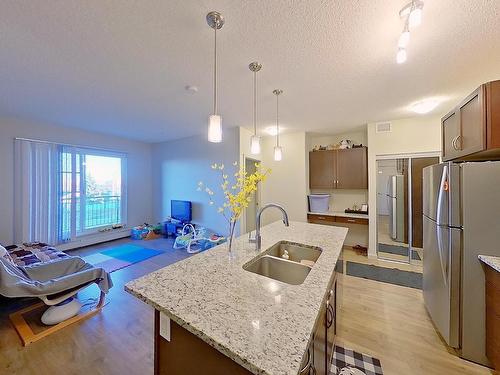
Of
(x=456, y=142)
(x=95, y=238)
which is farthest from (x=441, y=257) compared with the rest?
(x=95, y=238)

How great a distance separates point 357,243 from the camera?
4.29 metres

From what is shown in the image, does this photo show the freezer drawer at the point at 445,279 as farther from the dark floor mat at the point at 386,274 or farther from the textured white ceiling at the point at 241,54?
the textured white ceiling at the point at 241,54

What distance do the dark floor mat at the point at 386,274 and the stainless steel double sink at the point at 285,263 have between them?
184 cm

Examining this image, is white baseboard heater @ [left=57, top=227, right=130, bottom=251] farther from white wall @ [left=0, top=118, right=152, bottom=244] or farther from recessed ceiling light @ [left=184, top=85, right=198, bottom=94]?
recessed ceiling light @ [left=184, top=85, right=198, bottom=94]

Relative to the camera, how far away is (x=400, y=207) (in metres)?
3.55

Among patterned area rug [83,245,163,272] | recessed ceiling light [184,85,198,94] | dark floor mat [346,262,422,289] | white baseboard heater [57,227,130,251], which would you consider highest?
recessed ceiling light [184,85,198,94]

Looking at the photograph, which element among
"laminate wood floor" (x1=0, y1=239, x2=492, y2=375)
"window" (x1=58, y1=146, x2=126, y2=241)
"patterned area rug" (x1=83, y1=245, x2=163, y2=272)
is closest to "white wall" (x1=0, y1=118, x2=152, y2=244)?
"window" (x1=58, y1=146, x2=126, y2=241)

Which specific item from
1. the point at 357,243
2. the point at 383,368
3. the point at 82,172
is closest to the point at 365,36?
the point at 383,368

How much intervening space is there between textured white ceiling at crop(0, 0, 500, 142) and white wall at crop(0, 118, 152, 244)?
82 centimetres

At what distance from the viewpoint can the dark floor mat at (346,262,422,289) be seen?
9.45ft

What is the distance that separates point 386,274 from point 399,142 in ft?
7.40

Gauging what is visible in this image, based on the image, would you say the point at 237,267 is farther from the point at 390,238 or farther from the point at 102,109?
the point at 390,238

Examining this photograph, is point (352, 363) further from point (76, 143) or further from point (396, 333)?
point (76, 143)

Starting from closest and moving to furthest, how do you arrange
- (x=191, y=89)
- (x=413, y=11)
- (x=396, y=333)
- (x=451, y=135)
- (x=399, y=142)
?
1. (x=413, y=11)
2. (x=396, y=333)
3. (x=451, y=135)
4. (x=191, y=89)
5. (x=399, y=142)
